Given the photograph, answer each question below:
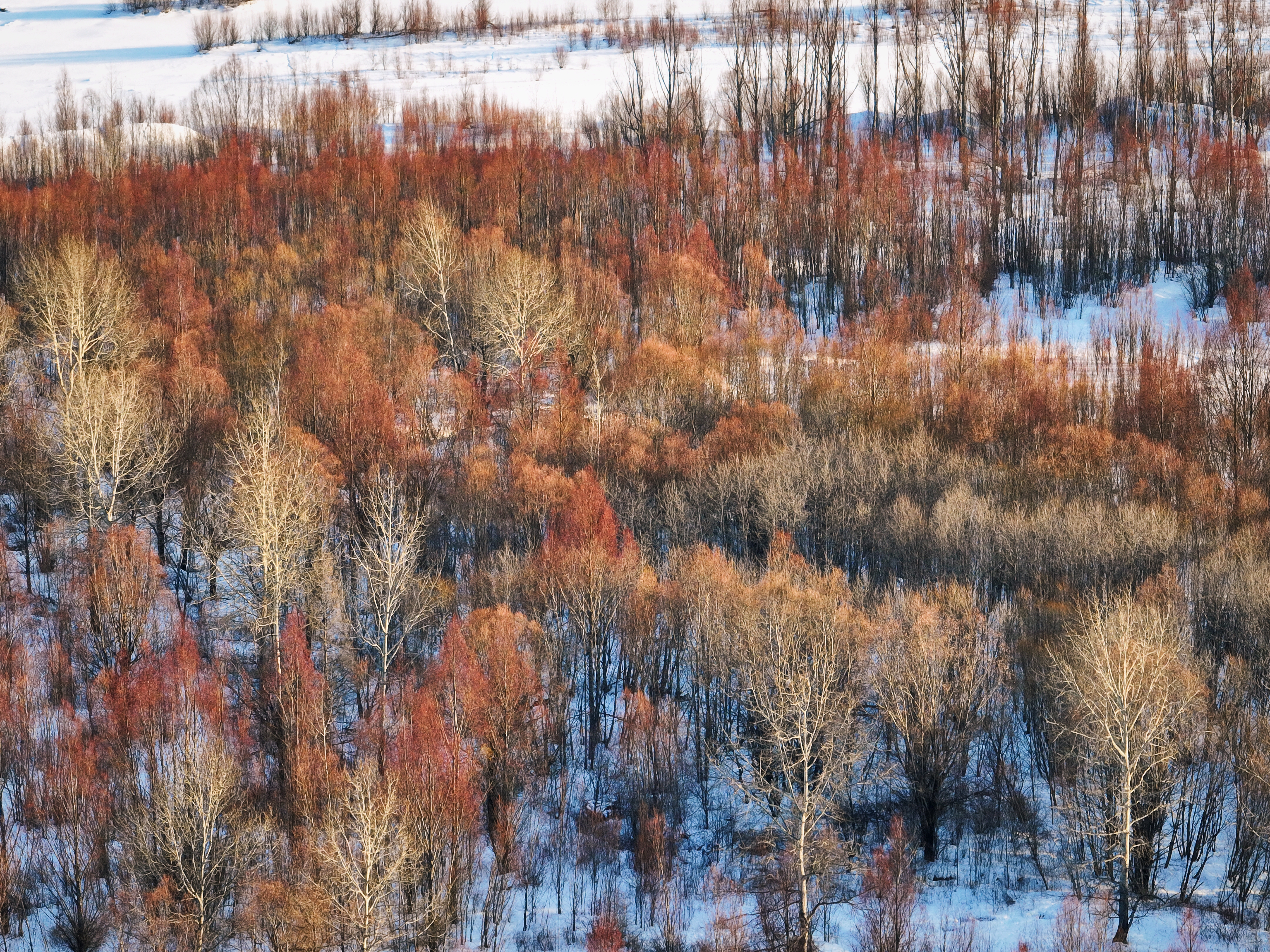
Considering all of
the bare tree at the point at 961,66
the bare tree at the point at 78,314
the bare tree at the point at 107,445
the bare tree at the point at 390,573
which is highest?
the bare tree at the point at 961,66

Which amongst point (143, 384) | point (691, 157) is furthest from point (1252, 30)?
point (143, 384)

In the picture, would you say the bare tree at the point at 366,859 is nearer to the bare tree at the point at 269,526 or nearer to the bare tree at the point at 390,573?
the bare tree at the point at 390,573

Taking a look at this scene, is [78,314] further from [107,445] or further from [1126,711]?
[1126,711]

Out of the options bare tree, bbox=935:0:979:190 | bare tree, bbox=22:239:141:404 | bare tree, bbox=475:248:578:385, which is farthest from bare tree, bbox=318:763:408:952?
bare tree, bbox=935:0:979:190

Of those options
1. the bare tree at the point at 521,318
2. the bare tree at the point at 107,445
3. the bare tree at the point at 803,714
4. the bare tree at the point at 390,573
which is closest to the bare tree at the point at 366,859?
the bare tree at the point at 390,573

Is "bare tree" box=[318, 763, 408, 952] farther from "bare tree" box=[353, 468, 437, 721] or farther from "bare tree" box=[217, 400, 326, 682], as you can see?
"bare tree" box=[217, 400, 326, 682]

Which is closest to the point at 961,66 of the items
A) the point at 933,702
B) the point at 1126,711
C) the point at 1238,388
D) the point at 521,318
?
the point at 1238,388

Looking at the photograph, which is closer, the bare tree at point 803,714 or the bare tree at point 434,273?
the bare tree at point 803,714

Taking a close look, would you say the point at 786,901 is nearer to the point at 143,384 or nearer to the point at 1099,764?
the point at 1099,764

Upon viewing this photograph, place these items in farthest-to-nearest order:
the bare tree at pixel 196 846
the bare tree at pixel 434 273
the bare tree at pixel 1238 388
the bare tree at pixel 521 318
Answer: the bare tree at pixel 434 273, the bare tree at pixel 521 318, the bare tree at pixel 1238 388, the bare tree at pixel 196 846
